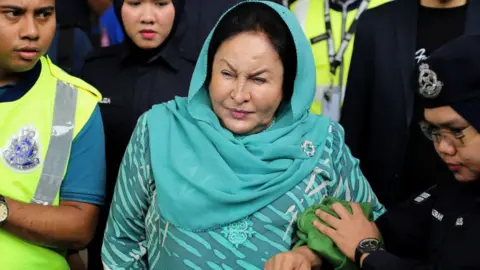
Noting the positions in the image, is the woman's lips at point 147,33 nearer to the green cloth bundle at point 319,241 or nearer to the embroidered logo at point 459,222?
the green cloth bundle at point 319,241

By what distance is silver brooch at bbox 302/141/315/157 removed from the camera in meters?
2.02

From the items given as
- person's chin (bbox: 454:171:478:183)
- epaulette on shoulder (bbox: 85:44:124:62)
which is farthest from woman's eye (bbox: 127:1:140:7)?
person's chin (bbox: 454:171:478:183)

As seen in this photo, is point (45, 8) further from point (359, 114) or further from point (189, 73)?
point (359, 114)

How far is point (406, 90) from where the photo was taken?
2506mm

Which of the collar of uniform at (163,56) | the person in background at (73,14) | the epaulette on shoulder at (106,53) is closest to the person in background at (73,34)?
the person in background at (73,14)

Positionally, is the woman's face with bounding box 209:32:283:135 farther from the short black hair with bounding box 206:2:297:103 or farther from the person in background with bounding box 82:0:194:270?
the person in background with bounding box 82:0:194:270

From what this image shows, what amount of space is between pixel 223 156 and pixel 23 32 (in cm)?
68

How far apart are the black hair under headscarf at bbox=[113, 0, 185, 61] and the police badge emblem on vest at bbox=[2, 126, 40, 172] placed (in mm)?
706

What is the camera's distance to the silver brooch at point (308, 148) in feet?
6.63

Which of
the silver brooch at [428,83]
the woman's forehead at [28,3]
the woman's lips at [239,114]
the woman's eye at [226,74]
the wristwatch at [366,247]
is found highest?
the woman's forehead at [28,3]

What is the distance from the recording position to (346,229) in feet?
6.30

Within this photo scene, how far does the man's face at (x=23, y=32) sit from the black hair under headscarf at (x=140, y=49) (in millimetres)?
559

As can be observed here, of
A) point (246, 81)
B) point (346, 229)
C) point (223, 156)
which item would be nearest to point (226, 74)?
point (246, 81)

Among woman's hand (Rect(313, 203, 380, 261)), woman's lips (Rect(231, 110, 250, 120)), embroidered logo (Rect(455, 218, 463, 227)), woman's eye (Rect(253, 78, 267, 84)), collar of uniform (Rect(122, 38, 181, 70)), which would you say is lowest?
woman's hand (Rect(313, 203, 380, 261))
